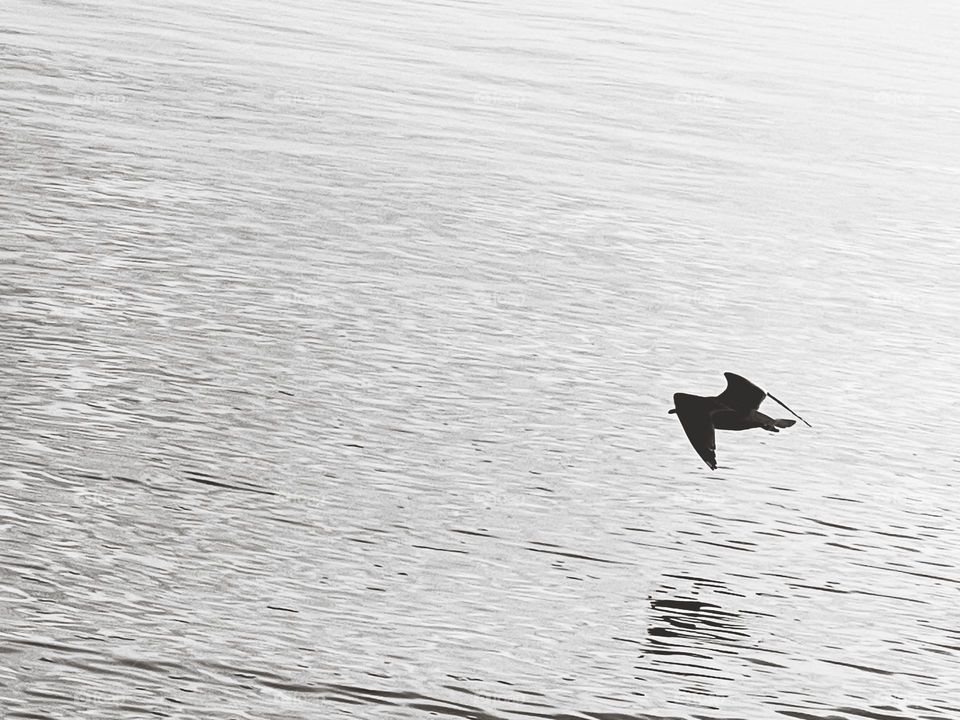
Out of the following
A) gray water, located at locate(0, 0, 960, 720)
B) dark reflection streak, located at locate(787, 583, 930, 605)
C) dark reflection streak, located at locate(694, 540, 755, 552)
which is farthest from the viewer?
dark reflection streak, located at locate(694, 540, 755, 552)

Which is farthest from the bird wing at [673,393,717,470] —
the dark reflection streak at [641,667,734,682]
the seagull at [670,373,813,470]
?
the dark reflection streak at [641,667,734,682]

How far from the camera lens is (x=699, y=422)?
378 inches

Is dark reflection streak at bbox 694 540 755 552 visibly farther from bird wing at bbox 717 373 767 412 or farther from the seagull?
bird wing at bbox 717 373 767 412

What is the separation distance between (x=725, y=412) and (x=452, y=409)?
1.50 m

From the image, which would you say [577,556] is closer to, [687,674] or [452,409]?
[687,674]

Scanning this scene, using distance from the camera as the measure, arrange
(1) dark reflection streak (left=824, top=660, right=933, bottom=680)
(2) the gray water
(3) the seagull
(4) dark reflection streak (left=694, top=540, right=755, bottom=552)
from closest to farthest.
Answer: (2) the gray water
(1) dark reflection streak (left=824, top=660, right=933, bottom=680)
(4) dark reflection streak (left=694, top=540, right=755, bottom=552)
(3) the seagull

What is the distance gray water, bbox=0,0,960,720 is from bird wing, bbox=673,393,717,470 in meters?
0.20

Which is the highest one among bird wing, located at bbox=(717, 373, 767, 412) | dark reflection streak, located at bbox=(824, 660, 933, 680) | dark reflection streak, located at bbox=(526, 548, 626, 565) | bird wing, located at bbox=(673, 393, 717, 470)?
bird wing, located at bbox=(717, 373, 767, 412)

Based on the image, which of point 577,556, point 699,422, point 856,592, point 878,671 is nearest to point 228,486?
point 577,556

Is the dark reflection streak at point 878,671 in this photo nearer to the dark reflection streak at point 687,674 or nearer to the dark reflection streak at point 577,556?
the dark reflection streak at point 687,674

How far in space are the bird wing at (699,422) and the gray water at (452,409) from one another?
0.20 meters

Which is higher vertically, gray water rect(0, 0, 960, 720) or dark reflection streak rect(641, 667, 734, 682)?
gray water rect(0, 0, 960, 720)

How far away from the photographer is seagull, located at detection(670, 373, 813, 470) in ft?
31.4

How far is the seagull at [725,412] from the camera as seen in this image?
31.4ft
